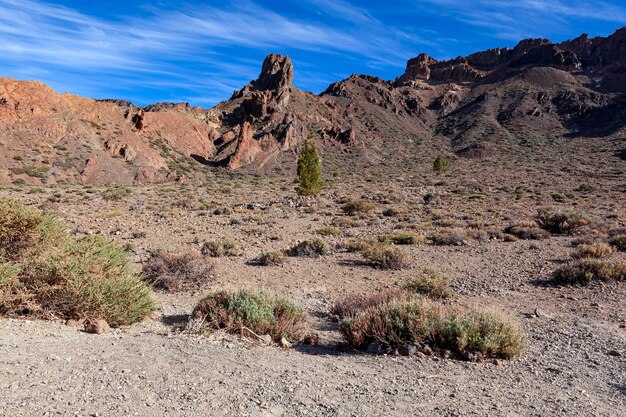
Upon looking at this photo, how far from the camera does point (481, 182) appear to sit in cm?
4462

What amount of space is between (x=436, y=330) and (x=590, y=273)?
6338 mm

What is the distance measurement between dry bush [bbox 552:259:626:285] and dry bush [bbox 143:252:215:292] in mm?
8172

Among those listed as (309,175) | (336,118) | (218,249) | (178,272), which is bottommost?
(218,249)

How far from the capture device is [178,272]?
9.48 metres

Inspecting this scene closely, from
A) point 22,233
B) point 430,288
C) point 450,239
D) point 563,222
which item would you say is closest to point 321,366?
point 430,288

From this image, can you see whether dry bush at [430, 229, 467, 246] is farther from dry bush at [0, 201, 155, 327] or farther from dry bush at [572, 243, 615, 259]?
dry bush at [0, 201, 155, 327]

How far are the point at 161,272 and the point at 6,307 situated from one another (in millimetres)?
3939

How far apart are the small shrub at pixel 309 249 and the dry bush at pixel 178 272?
3.68 meters

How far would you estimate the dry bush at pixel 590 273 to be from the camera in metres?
10.1

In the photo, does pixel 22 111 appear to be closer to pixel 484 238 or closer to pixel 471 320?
pixel 484 238

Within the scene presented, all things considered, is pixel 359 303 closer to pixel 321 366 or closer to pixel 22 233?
pixel 321 366

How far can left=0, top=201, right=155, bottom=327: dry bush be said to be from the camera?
5906 millimetres

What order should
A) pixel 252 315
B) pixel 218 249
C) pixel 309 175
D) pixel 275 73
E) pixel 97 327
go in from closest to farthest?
pixel 97 327 < pixel 252 315 < pixel 218 249 < pixel 309 175 < pixel 275 73

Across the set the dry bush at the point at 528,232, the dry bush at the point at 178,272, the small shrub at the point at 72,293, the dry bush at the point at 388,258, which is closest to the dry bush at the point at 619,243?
the dry bush at the point at 528,232
